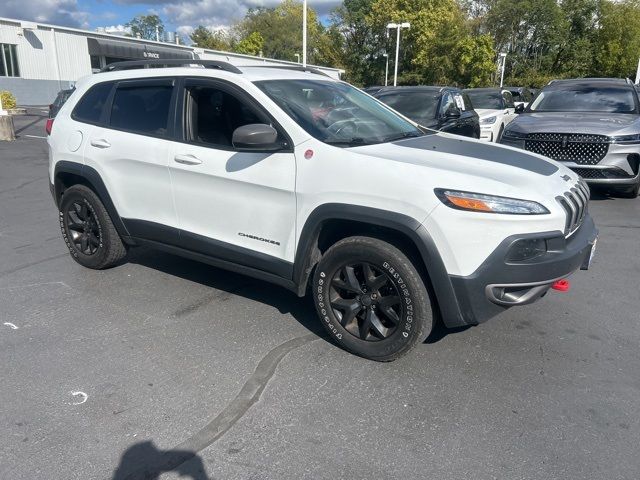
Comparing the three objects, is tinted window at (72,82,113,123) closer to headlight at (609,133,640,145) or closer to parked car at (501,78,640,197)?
parked car at (501,78,640,197)

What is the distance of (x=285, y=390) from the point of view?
3029 mm

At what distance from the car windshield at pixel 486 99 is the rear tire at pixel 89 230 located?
1216 cm

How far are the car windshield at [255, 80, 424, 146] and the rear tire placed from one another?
202 cm

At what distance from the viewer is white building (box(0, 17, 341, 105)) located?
2977cm

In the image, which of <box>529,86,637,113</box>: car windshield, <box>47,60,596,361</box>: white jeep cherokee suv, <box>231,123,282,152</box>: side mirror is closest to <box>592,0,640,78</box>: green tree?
<box>529,86,637,113</box>: car windshield

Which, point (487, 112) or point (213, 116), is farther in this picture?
point (487, 112)

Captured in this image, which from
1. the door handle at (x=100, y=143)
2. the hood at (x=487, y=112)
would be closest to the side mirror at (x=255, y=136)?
the door handle at (x=100, y=143)

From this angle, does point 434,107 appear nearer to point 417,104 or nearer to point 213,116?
point 417,104

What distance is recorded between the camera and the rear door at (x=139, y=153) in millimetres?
4047

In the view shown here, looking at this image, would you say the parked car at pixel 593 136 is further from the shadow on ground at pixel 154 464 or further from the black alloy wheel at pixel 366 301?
the shadow on ground at pixel 154 464

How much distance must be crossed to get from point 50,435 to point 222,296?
6.21ft

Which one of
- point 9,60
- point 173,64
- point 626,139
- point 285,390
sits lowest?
point 285,390

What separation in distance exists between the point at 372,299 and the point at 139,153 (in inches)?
89.1

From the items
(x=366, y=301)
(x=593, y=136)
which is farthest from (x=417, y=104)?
(x=366, y=301)
